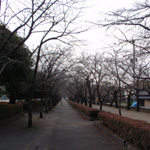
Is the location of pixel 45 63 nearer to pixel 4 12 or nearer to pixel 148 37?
pixel 4 12

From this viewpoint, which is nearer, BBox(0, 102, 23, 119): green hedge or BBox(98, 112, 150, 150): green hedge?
BBox(98, 112, 150, 150): green hedge

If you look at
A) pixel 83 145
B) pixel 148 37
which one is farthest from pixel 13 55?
pixel 148 37

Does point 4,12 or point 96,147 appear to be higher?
point 4,12

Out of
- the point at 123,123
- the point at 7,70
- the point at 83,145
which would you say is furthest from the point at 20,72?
the point at 123,123

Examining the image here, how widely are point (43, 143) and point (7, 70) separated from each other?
20.2 feet

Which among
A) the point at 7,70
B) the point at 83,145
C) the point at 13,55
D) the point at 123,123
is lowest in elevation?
the point at 83,145

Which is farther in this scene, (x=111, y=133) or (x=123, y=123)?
(x=111, y=133)

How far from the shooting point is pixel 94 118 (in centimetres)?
1645

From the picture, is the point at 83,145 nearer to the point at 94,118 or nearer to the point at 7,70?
the point at 7,70

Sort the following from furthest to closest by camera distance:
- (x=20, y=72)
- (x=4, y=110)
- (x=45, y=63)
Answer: (x=45, y=63)
(x=4, y=110)
(x=20, y=72)

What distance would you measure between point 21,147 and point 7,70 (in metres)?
6.33

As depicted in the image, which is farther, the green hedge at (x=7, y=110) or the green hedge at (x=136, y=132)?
the green hedge at (x=7, y=110)

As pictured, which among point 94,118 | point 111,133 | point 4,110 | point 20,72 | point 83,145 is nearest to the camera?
point 83,145

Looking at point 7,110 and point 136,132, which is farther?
point 7,110
